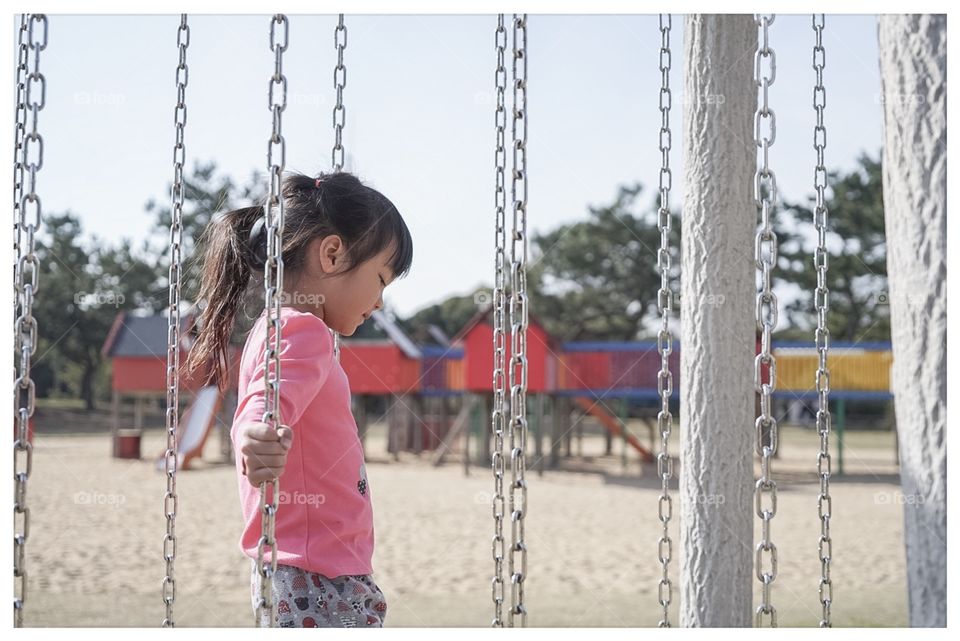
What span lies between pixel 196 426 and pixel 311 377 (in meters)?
12.4

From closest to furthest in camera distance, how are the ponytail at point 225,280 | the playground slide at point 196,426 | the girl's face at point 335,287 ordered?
1. the girl's face at point 335,287
2. the ponytail at point 225,280
3. the playground slide at point 196,426

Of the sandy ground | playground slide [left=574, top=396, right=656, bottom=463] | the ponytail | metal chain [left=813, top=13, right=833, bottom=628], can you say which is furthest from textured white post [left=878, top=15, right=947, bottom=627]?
playground slide [left=574, top=396, right=656, bottom=463]

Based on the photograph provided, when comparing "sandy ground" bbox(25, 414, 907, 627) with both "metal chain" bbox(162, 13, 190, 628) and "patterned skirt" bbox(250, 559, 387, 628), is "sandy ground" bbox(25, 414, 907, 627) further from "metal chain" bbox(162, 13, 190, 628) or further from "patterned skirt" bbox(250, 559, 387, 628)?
"patterned skirt" bbox(250, 559, 387, 628)

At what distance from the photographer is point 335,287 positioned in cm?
183

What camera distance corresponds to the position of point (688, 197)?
7.64 ft

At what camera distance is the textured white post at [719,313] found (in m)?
2.22

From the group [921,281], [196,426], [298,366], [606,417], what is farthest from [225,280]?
[196,426]

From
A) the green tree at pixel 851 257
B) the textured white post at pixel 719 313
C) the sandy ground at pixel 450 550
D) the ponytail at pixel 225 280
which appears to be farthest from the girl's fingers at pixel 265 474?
the green tree at pixel 851 257

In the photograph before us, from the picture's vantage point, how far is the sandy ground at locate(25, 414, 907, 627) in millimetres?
4793

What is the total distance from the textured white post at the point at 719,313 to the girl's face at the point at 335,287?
817 mm

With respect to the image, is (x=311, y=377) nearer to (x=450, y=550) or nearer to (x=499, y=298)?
(x=499, y=298)

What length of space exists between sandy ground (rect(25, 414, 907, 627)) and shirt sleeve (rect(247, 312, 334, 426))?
2.67 m

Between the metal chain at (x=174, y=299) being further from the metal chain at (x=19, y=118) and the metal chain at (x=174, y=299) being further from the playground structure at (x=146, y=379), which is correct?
the playground structure at (x=146, y=379)
